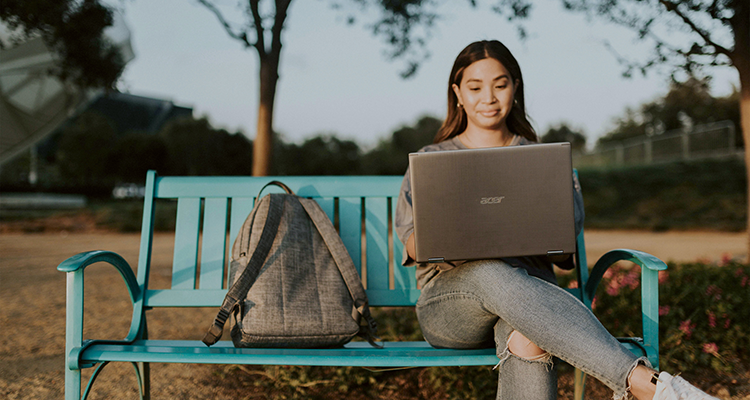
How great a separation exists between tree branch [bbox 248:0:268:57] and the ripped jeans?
3212 mm

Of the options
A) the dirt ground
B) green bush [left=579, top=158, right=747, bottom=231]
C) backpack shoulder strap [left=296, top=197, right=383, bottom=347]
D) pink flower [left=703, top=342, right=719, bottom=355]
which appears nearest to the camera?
backpack shoulder strap [left=296, top=197, right=383, bottom=347]

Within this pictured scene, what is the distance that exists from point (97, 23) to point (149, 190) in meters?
3.65

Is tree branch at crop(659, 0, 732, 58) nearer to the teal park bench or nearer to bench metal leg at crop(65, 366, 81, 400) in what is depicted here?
the teal park bench

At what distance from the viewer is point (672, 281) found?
413 centimetres

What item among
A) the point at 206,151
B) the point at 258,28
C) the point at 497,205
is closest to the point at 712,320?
the point at 497,205

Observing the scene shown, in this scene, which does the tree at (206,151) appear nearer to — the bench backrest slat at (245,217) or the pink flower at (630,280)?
the pink flower at (630,280)

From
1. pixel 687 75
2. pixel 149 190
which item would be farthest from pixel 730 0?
pixel 149 190

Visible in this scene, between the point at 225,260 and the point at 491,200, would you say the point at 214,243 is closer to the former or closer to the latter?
the point at 225,260

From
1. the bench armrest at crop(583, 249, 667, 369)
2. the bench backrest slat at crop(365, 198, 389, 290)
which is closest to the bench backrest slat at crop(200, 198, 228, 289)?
the bench backrest slat at crop(365, 198, 389, 290)

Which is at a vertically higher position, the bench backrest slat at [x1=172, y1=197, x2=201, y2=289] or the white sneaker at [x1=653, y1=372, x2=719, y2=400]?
the bench backrest slat at [x1=172, y1=197, x2=201, y2=289]

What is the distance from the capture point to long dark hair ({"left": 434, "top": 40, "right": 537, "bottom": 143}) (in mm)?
2094

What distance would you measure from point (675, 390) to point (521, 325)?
1.39ft

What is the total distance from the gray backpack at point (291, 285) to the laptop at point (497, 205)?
1.54 feet

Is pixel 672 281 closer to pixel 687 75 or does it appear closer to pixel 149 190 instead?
pixel 687 75
